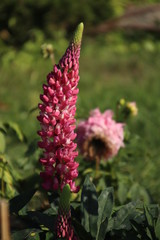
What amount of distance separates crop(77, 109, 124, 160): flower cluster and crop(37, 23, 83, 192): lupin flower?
0.97 meters

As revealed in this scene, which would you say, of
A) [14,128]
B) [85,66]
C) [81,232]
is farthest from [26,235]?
[85,66]

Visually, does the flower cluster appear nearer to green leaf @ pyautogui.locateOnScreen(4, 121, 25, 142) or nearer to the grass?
the grass

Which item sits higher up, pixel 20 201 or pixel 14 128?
pixel 14 128

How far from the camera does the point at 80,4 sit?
6.52 metres

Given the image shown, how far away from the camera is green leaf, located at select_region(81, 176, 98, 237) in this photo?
171 cm

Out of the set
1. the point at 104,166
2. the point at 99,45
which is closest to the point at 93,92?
→ the point at 99,45

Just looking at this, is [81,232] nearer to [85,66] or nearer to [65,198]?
[65,198]

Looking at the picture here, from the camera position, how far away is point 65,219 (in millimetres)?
1547

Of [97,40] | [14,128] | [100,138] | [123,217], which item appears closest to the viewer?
[123,217]

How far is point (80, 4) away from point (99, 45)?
1735 millimetres

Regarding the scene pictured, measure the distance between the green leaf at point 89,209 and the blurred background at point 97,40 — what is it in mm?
3184

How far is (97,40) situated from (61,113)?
6.36 metres

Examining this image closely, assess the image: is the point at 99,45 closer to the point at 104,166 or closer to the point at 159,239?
the point at 104,166

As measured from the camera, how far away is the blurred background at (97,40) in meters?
5.66
